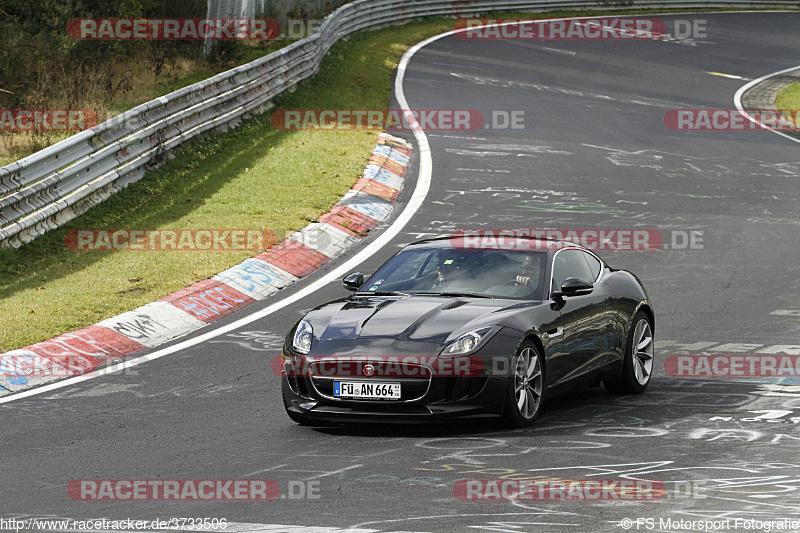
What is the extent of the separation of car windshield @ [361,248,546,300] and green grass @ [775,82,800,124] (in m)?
20.6

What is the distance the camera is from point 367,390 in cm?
811

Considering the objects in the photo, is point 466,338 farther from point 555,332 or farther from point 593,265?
point 593,265

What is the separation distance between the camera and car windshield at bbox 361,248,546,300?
9180 mm

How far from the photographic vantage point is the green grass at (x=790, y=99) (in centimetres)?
2925

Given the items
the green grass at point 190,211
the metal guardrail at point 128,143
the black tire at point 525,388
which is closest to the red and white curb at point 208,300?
the green grass at point 190,211

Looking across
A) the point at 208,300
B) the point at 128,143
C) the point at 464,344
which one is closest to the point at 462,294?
the point at 464,344

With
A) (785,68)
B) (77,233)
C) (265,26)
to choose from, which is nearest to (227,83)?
(77,233)

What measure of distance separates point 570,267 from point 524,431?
2.00 meters

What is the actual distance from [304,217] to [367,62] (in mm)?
14632

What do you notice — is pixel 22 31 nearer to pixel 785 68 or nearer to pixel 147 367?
pixel 147 367

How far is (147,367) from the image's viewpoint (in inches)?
408

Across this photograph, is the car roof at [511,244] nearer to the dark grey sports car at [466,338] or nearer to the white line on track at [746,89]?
the dark grey sports car at [466,338]

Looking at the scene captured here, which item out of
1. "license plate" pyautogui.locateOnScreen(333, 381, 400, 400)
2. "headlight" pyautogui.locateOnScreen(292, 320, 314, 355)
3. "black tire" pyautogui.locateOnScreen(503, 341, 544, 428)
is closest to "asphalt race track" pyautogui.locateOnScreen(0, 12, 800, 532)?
Answer: "black tire" pyautogui.locateOnScreen(503, 341, 544, 428)

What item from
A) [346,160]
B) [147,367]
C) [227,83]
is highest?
[227,83]
